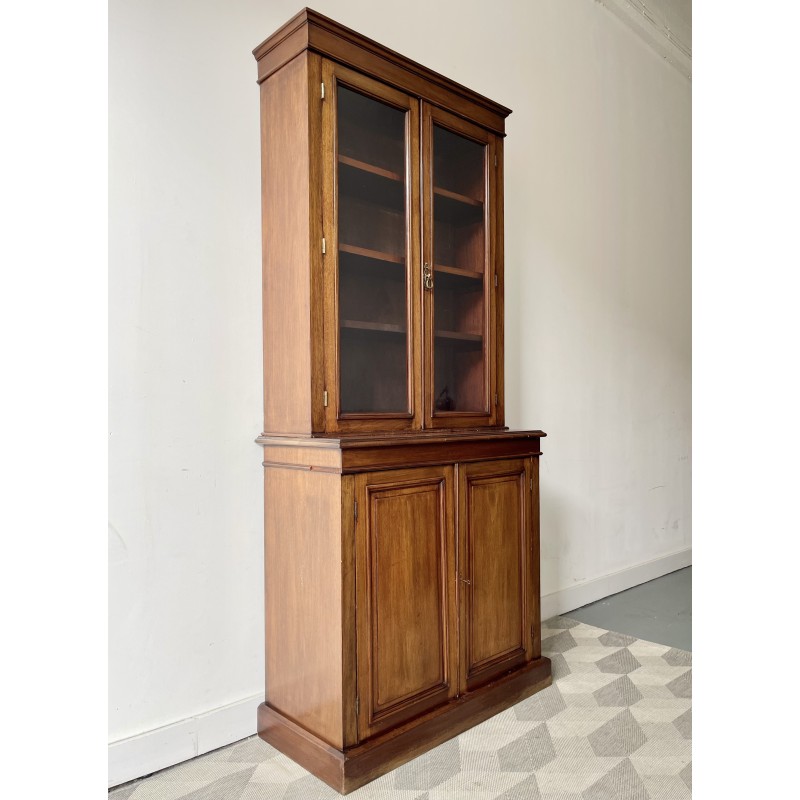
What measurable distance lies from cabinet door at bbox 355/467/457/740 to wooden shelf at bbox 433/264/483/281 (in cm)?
68

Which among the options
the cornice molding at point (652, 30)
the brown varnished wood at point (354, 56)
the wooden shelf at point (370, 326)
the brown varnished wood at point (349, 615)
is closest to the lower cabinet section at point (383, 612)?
the brown varnished wood at point (349, 615)

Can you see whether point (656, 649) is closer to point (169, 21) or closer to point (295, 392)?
point (295, 392)

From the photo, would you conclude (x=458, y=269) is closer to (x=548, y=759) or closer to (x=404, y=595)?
Result: (x=404, y=595)

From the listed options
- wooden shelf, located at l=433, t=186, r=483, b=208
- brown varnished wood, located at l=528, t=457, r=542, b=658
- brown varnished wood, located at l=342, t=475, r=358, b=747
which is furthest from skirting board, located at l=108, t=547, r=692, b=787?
wooden shelf, located at l=433, t=186, r=483, b=208

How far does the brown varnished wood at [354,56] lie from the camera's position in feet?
5.81

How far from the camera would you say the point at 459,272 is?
221 cm

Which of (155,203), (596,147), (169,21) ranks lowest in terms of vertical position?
(155,203)

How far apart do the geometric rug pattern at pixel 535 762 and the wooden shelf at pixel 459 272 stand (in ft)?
4.86

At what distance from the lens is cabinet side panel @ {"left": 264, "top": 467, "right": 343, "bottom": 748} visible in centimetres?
171

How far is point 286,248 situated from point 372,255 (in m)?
0.26

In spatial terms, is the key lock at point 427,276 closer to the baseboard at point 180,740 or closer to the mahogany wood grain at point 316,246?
the mahogany wood grain at point 316,246
